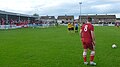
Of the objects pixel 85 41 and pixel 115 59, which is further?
pixel 115 59

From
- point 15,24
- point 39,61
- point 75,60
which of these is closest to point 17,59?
point 39,61

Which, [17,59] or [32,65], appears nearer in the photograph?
[32,65]

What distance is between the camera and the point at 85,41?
455 inches

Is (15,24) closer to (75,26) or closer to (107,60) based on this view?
(75,26)

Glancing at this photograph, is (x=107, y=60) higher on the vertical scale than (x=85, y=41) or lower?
lower

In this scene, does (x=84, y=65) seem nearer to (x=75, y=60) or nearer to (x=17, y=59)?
(x=75, y=60)

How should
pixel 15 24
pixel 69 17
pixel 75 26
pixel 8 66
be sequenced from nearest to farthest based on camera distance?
1. pixel 8 66
2. pixel 75 26
3. pixel 15 24
4. pixel 69 17

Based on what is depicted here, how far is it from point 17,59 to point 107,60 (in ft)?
13.6

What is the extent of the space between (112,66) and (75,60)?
6.93 ft

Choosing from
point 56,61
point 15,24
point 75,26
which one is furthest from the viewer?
point 15,24

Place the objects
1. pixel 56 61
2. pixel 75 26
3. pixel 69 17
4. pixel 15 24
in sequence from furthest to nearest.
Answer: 1. pixel 69 17
2. pixel 15 24
3. pixel 75 26
4. pixel 56 61

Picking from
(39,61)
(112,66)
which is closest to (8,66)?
(39,61)

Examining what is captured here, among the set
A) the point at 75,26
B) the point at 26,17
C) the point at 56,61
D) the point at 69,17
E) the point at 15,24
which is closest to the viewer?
the point at 56,61

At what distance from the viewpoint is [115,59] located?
13.2 metres
